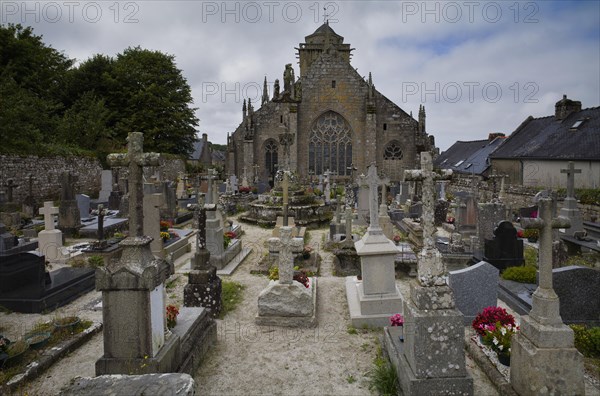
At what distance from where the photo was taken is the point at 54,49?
27.5 meters

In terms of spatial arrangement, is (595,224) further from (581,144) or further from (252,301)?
(252,301)

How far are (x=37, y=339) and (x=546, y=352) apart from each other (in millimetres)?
5971

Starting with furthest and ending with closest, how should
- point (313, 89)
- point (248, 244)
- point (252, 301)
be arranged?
point (313, 89)
point (248, 244)
point (252, 301)

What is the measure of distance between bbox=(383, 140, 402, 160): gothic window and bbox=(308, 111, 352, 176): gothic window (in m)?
2.61

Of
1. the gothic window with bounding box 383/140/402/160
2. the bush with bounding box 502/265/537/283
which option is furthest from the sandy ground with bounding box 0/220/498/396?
the gothic window with bounding box 383/140/402/160

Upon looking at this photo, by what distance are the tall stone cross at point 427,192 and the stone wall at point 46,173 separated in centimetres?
1080

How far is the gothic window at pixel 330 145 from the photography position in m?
27.7

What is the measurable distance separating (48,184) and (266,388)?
18.3 m

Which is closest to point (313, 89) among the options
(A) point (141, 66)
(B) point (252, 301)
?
(A) point (141, 66)

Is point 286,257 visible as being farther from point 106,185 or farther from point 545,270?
point 106,185

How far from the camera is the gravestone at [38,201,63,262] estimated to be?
9.70 meters

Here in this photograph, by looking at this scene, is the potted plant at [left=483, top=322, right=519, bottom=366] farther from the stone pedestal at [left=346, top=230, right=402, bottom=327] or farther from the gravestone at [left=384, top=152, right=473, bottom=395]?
the stone pedestal at [left=346, top=230, right=402, bottom=327]

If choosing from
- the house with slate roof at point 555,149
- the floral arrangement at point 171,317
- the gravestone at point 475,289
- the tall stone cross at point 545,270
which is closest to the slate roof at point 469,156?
the house with slate roof at point 555,149

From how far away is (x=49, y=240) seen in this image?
32.8 feet
